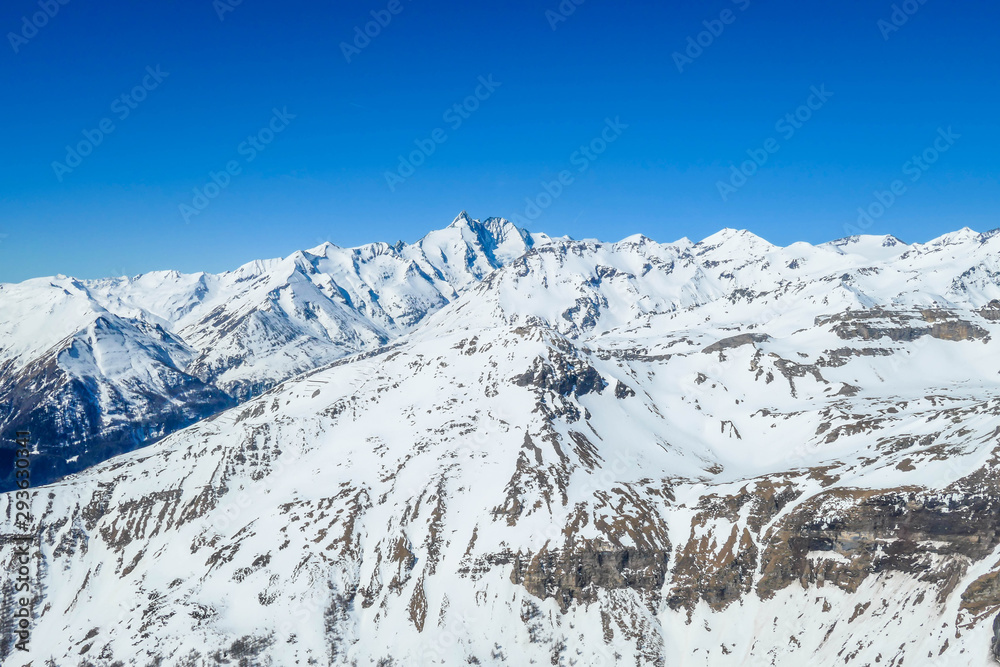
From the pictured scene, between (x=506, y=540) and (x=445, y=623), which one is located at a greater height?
(x=506, y=540)

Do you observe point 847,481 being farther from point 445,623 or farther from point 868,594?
point 445,623

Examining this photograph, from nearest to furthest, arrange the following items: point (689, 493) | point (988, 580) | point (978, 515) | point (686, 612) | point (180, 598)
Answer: point (988, 580)
point (978, 515)
point (686, 612)
point (180, 598)
point (689, 493)

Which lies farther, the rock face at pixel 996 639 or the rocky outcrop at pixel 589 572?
the rocky outcrop at pixel 589 572

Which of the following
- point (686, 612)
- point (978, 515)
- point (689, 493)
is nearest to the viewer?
point (978, 515)

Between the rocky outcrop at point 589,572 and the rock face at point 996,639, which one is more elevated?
the rocky outcrop at point 589,572

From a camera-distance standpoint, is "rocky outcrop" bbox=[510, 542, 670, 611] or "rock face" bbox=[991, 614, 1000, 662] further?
"rocky outcrop" bbox=[510, 542, 670, 611]

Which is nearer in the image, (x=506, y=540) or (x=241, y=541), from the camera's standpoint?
(x=506, y=540)

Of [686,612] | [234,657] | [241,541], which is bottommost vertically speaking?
[686,612]

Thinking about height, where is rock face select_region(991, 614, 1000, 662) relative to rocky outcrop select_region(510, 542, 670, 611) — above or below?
below

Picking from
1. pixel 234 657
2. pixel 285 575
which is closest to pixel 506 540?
pixel 285 575

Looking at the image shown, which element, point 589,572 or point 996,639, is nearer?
point 996,639

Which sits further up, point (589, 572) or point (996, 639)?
point (589, 572)
